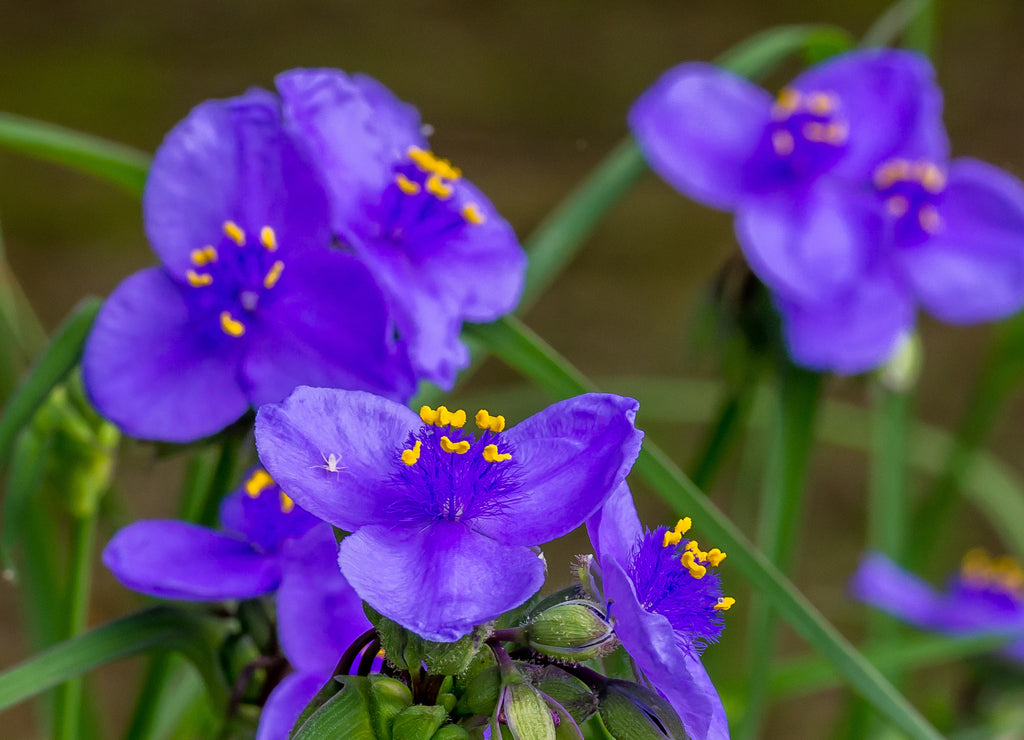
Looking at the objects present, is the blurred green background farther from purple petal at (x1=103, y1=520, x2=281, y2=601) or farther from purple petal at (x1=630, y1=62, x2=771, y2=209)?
purple petal at (x1=103, y1=520, x2=281, y2=601)

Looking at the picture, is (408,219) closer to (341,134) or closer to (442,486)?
(341,134)

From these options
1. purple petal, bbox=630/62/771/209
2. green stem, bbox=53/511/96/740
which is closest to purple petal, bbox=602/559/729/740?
green stem, bbox=53/511/96/740

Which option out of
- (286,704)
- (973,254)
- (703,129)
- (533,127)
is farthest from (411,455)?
(533,127)

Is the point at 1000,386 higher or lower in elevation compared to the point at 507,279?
lower

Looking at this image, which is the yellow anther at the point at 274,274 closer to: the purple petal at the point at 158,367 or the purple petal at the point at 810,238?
the purple petal at the point at 158,367

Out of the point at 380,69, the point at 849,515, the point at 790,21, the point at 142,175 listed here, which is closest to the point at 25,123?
the point at 142,175

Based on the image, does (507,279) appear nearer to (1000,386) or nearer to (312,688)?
(312,688)
